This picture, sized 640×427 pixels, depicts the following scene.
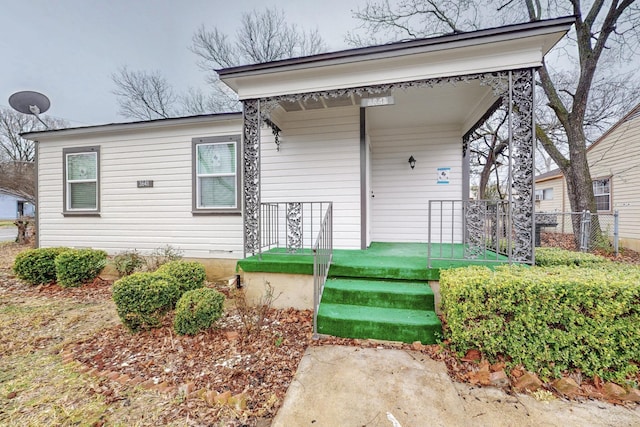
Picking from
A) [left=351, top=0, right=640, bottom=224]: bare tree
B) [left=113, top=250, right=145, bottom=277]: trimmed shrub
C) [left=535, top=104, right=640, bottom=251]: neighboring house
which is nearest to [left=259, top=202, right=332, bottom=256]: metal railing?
[left=113, top=250, right=145, bottom=277]: trimmed shrub

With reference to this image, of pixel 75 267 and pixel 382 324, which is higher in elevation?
pixel 75 267

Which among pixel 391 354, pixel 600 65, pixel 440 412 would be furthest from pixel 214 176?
pixel 600 65

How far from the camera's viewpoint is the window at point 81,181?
6.04m

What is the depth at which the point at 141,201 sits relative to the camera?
586cm

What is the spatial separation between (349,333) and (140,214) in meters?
5.46

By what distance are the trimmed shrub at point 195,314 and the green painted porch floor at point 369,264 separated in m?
0.86

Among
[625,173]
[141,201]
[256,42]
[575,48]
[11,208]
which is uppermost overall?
[256,42]

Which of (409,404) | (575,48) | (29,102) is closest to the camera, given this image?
(409,404)

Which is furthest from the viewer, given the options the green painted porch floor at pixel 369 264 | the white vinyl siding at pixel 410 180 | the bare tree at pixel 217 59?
the bare tree at pixel 217 59

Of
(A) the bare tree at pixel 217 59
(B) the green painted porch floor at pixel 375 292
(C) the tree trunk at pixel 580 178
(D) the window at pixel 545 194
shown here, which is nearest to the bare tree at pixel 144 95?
(A) the bare tree at pixel 217 59

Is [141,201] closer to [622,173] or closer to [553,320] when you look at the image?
[553,320]

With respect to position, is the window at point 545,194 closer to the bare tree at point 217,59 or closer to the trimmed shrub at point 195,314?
the bare tree at point 217,59

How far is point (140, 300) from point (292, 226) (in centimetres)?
217

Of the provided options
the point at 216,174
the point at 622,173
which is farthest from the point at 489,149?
the point at 216,174
